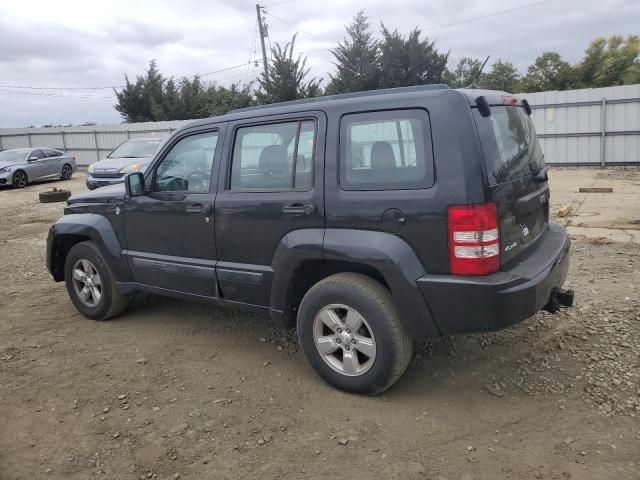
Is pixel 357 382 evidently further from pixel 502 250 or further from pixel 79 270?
pixel 79 270

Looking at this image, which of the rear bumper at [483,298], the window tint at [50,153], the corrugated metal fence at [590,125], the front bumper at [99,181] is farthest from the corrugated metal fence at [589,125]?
the rear bumper at [483,298]

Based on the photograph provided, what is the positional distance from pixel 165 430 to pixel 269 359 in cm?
108

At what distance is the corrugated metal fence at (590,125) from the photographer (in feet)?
51.0

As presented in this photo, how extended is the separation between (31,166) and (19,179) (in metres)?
0.69

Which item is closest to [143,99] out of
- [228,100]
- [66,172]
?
[228,100]

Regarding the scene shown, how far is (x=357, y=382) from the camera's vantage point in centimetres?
343

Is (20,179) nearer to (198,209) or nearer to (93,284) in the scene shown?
(93,284)

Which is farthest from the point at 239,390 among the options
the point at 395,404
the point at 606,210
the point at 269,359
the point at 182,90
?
A: the point at 182,90

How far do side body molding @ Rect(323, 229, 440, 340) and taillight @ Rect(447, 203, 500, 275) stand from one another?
0.23 metres

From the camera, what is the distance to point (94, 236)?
4.83m

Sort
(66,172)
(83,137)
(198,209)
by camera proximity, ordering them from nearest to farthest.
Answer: (198,209) < (66,172) < (83,137)

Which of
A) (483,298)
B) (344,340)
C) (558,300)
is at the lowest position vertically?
(344,340)

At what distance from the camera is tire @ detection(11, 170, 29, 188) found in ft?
60.7

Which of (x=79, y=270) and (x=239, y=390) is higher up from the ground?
(x=79, y=270)
